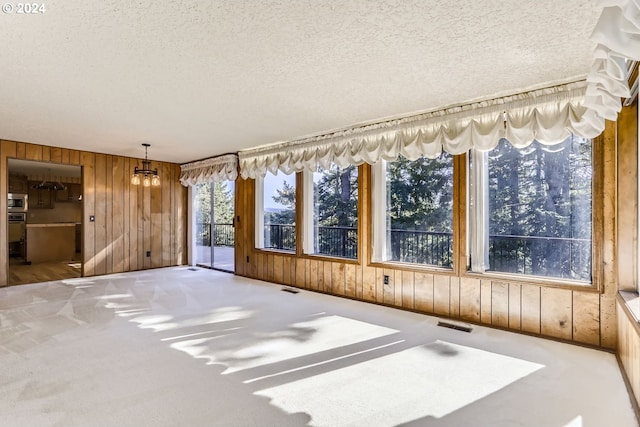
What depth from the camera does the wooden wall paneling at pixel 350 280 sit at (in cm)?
452

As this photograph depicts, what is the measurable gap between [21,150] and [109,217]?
167cm

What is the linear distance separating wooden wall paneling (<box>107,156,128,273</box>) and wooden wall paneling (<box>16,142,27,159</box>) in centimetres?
127

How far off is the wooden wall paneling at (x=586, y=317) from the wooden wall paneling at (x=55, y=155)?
7481 millimetres

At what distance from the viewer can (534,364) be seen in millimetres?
2500

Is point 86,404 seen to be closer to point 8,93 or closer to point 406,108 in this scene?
point 8,93

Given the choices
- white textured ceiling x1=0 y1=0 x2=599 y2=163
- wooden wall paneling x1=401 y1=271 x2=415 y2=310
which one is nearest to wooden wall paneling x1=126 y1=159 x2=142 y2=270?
white textured ceiling x1=0 y1=0 x2=599 y2=163

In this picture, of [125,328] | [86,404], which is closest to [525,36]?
[86,404]

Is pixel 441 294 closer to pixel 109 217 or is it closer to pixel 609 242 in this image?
pixel 609 242

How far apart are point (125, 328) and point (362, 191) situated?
3.15 meters

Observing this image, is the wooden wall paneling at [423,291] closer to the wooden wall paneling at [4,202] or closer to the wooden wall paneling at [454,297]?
the wooden wall paneling at [454,297]

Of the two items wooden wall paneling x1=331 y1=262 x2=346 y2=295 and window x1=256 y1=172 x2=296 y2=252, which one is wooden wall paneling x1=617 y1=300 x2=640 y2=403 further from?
window x1=256 y1=172 x2=296 y2=252

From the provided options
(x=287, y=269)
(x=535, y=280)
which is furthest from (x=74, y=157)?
(x=535, y=280)

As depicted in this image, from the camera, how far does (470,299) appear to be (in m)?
3.52

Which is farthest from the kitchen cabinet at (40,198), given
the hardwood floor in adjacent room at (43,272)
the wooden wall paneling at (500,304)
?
the wooden wall paneling at (500,304)
